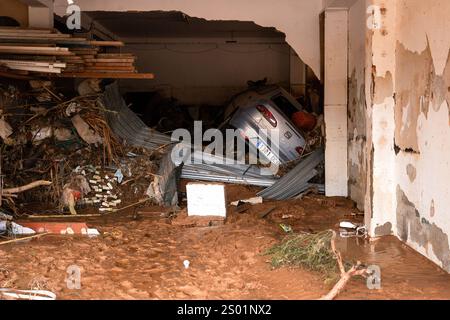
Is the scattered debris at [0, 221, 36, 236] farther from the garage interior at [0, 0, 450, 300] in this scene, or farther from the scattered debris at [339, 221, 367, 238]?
the scattered debris at [339, 221, 367, 238]

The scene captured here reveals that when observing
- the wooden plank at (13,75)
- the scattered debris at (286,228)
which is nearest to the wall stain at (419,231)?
the scattered debris at (286,228)

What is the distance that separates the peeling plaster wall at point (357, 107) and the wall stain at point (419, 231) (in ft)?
4.21

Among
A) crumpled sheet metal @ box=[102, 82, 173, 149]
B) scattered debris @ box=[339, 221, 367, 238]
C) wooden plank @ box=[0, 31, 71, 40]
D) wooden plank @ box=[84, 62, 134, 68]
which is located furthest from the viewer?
crumpled sheet metal @ box=[102, 82, 173, 149]

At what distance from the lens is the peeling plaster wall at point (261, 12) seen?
744 cm

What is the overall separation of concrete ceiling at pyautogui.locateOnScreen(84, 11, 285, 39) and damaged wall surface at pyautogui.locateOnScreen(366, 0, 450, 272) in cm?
535

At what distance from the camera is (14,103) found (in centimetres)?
691

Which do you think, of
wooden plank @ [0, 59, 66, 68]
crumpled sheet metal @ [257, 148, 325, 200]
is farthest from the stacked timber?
crumpled sheet metal @ [257, 148, 325, 200]

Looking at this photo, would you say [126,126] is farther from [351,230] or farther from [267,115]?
[351,230]

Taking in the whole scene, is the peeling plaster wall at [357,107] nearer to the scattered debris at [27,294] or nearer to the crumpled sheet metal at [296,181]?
the crumpled sheet metal at [296,181]

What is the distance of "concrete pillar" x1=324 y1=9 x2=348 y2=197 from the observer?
7008mm

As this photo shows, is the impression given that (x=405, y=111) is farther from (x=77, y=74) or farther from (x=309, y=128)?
(x=77, y=74)

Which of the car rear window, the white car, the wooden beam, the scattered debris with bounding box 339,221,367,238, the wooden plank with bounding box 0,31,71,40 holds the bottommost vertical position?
the scattered debris with bounding box 339,221,367,238

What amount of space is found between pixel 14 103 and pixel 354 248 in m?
5.09

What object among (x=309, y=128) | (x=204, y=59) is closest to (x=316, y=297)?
(x=309, y=128)
